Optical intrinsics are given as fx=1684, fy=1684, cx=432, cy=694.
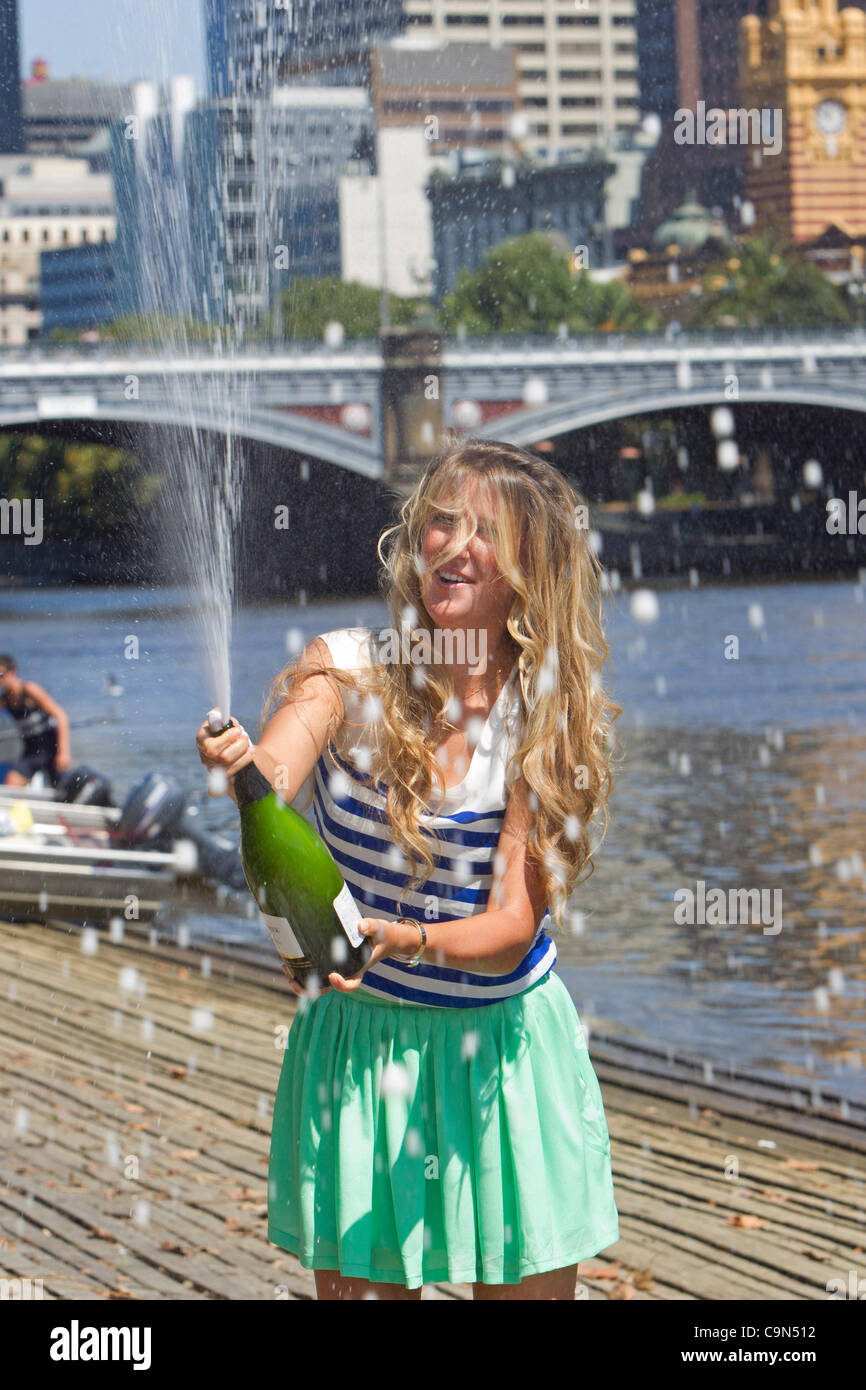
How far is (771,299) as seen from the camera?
62062 mm

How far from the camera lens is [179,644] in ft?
11.2

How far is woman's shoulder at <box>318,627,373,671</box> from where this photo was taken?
92.5 inches

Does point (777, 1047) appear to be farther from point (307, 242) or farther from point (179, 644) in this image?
point (307, 242)

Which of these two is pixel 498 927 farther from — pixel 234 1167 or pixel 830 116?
pixel 830 116

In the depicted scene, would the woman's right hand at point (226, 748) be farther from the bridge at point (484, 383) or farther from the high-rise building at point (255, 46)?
the bridge at point (484, 383)

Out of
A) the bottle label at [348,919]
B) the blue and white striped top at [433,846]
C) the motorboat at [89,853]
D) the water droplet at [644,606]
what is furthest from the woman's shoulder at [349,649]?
the water droplet at [644,606]

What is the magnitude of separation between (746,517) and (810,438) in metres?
5.97

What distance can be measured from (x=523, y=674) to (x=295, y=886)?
44 centimetres

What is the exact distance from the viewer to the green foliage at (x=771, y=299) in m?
61.0

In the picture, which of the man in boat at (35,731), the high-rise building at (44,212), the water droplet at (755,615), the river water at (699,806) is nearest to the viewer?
the river water at (699,806)

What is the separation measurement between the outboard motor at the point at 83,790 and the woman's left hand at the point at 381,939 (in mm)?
9723

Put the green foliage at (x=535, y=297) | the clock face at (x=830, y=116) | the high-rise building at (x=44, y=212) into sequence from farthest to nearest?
the high-rise building at (x=44, y=212), the clock face at (x=830, y=116), the green foliage at (x=535, y=297)

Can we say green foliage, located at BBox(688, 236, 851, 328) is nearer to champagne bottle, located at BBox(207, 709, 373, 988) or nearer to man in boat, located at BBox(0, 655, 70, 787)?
man in boat, located at BBox(0, 655, 70, 787)

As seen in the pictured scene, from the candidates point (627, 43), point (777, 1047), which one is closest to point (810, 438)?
point (777, 1047)
